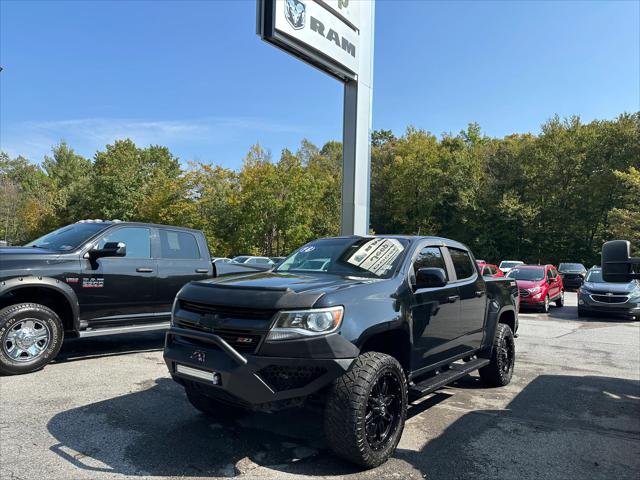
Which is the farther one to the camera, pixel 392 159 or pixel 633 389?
pixel 392 159

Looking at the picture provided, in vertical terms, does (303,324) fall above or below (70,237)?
below

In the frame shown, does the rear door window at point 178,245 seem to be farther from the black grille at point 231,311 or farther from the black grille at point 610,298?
the black grille at point 610,298

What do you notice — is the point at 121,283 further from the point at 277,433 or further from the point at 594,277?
the point at 594,277

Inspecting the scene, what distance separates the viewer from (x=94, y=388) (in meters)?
5.29

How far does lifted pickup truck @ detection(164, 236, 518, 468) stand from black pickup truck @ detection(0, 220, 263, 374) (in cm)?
280

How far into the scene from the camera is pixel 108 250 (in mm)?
6418

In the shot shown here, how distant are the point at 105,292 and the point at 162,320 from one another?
1.02m

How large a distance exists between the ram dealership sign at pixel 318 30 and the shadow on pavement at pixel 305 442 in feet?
24.5

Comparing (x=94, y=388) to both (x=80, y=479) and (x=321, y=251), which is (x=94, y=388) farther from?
(x=321, y=251)

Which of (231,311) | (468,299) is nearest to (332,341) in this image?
(231,311)

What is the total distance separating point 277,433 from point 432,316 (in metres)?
1.76

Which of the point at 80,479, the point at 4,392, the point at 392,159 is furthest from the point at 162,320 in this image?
the point at 392,159

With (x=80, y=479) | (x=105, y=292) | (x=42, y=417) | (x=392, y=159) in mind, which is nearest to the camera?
(x=80, y=479)

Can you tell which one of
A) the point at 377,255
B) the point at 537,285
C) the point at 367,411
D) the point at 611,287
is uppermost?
the point at 377,255
